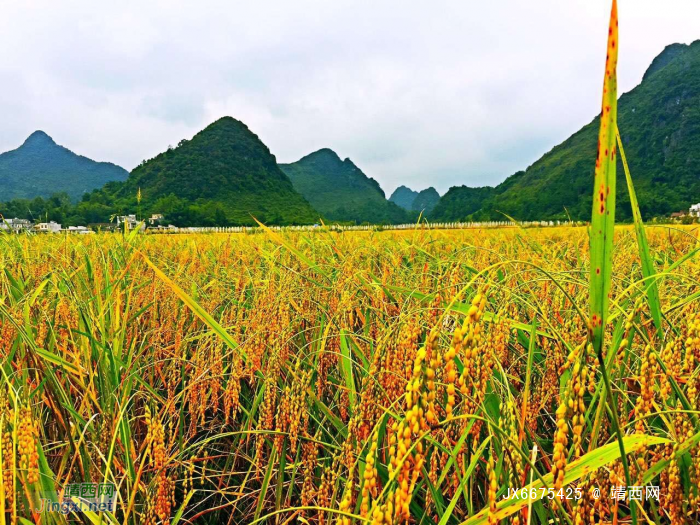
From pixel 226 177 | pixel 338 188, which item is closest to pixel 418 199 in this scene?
pixel 338 188

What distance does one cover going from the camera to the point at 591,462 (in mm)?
700

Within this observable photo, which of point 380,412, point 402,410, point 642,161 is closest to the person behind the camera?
point 402,410

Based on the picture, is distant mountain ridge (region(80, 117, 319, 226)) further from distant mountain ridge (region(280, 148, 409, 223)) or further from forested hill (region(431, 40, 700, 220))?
forested hill (region(431, 40, 700, 220))

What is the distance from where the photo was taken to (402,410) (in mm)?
967

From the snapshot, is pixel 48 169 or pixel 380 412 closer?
pixel 380 412

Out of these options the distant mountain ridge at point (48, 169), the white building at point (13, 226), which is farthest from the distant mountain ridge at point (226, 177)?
the white building at point (13, 226)

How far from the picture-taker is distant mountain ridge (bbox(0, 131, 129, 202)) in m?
90.8

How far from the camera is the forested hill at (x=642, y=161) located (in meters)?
49.8

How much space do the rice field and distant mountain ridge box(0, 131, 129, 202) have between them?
10009 centimetres

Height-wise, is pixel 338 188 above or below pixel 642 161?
above

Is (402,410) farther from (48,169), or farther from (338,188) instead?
(48,169)

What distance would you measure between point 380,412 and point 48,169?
133 m

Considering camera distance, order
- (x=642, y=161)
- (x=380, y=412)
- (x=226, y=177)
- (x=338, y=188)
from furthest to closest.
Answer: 1. (x=338, y=188)
2. (x=226, y=177)
3. (x=642, y=161)
4. (x=380, y=412)

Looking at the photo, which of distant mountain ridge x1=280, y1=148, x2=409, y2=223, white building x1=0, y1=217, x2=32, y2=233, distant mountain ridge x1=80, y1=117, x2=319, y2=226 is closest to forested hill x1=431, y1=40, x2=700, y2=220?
distant mountain ridge x1=80, y1=117, x2=319, y2=226
